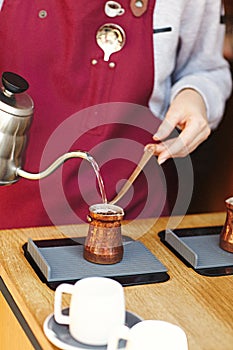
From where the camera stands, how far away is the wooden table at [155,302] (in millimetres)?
1149

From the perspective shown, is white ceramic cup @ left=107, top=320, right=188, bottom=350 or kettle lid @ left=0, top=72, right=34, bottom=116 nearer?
white ceramic cup @ left=107, top=320, right=188, bottom=350

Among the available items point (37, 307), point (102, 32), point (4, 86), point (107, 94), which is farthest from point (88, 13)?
point (37, 307)

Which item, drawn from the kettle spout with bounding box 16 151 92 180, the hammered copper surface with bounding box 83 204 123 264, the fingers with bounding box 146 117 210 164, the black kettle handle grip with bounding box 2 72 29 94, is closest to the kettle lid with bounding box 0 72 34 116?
the black kettle handle grip with bounding box 2 72 29 94

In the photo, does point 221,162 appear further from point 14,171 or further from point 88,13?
point 14,171

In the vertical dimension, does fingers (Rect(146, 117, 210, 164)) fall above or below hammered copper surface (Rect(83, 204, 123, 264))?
above

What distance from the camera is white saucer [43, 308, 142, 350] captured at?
3.49 feet

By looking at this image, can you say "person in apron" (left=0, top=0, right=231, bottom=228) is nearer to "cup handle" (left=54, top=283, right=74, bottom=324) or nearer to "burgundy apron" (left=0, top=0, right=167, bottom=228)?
"burgundy apron" (left=0, top=0, right=167, bottom=228)

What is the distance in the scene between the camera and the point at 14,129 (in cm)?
136

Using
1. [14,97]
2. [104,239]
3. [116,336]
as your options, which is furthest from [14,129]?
[116,336]

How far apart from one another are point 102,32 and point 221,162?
759 mm

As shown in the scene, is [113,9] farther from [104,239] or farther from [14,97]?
[104,239]

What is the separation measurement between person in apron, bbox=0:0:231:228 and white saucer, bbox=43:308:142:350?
500mm

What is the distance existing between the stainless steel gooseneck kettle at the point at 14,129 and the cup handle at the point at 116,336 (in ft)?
1.19

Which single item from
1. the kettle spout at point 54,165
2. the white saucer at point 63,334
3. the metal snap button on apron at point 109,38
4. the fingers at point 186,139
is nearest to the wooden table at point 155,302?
the white saucer at point 63,334
